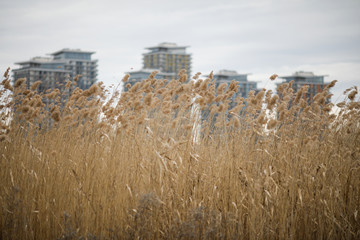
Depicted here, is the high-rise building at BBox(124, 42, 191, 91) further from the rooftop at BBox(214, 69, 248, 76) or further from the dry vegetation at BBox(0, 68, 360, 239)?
the dry vegetation at BBox(0, 68, 360, 239)

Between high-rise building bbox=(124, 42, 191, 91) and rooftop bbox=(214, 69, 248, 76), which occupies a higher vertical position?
high-rise building bbox=(124, 42, 191, 91)

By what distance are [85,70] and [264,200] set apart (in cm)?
12340

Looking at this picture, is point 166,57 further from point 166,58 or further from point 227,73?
point 227,73

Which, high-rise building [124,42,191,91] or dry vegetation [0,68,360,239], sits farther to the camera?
high-rise building [124,42,191,91]

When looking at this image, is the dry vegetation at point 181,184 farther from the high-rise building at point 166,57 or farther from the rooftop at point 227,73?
the high-rise building at point 166,57

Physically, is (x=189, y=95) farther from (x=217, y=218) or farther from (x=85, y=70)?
(x=85, y=70)

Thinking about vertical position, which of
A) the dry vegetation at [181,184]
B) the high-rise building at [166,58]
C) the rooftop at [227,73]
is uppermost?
the high-rise building at [166,58]

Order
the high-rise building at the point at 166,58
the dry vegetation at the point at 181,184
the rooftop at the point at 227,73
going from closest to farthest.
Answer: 1. the dry vegetation at the point at 181,184
2. the rooftop at the point at 227,73
3. the high-rise building at the point at 166,58

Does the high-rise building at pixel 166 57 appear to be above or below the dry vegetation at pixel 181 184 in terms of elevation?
above

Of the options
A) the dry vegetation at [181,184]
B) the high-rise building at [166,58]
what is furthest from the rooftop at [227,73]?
the dry vegetation at [181,184]

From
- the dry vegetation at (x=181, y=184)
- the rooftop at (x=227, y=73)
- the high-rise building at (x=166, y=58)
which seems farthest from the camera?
the high-rise building at (x=166, y=58)

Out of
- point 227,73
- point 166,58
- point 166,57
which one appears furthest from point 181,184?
point 166,57

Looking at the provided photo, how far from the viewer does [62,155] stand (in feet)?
12.4

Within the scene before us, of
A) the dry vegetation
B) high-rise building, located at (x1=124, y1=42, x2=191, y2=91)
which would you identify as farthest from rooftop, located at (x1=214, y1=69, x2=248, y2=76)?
the dry vegetation
